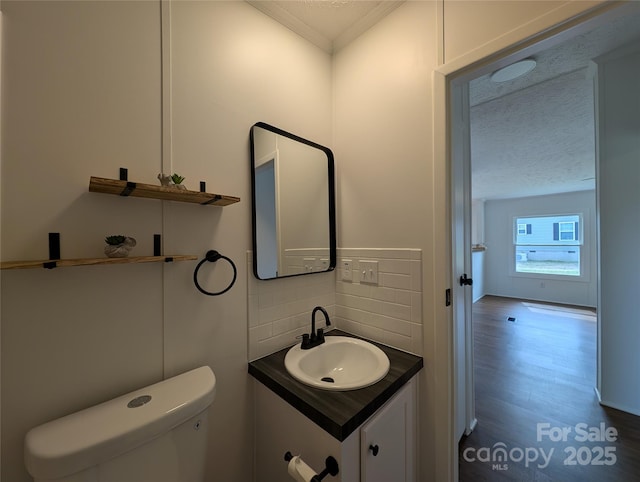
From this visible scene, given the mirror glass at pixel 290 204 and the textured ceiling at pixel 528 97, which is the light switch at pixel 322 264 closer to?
the mirror glass at pixel 290 204

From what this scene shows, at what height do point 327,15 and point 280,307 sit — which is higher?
point 327,15

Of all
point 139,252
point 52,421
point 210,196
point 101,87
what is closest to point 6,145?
point 101,87

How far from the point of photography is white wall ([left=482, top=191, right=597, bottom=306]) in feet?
16.8

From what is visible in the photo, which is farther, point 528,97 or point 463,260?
point 528,97

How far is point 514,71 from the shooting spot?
1.65m

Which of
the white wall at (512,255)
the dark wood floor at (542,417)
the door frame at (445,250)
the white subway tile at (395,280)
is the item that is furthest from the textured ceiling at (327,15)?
the white wall at (512,255)

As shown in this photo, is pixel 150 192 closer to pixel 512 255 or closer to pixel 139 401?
pixel 139 401

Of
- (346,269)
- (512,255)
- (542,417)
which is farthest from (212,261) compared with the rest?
(512,255)

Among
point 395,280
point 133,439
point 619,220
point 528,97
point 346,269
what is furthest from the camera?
point 528,97

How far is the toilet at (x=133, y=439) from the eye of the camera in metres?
0.62

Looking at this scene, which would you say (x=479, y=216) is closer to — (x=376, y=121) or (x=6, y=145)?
(x=376, y=121)

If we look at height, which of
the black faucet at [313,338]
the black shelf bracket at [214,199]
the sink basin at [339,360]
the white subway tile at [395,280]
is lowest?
the sink basin at [339,360]

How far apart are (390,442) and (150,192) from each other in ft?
4.36

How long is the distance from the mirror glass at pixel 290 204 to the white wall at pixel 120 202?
78mm
